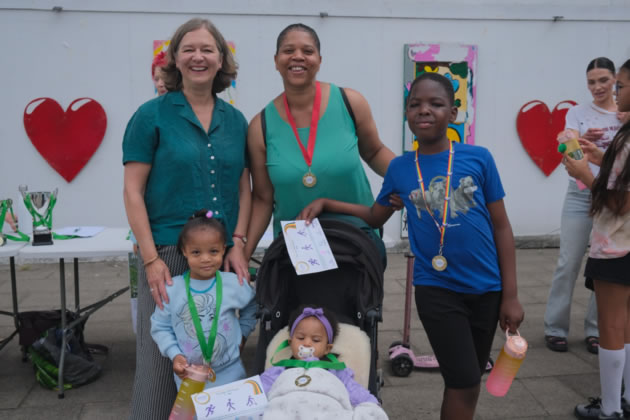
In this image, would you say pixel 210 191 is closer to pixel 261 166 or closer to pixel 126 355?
pixel 261 166

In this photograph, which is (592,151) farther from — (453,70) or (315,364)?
(453,70)

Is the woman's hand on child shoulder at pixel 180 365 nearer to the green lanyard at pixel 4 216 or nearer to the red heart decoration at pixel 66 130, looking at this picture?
the green lanyard at pixel 4 216

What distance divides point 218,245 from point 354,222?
2.35ft

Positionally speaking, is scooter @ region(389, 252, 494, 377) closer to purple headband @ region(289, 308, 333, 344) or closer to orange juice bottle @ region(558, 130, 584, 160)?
orange juice bottle @ region(558, 130, 584, 160)

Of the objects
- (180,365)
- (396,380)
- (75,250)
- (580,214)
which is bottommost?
(396,380)

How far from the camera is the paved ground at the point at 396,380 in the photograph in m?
3.55

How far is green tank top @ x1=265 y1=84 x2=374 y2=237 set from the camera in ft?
8.89

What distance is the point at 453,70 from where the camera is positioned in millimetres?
7617

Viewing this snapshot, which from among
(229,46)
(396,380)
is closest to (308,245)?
(396,380)

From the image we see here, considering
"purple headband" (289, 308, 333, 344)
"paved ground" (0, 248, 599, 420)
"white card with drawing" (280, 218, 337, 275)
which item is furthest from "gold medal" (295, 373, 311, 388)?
"paved ground" (0, 248, 599, 420)

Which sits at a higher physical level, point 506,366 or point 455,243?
point 455,243

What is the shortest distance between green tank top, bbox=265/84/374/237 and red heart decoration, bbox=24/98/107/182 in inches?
197

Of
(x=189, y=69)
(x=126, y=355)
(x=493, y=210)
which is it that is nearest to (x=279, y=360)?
(x=493, y=210)

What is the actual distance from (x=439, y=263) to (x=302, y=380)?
76 cm
